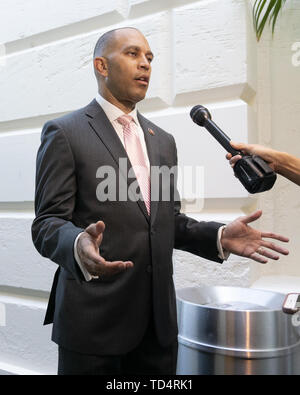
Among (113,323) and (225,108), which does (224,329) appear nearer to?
(113,323)

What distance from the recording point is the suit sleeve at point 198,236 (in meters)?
1.15

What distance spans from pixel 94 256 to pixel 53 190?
29 centimetres

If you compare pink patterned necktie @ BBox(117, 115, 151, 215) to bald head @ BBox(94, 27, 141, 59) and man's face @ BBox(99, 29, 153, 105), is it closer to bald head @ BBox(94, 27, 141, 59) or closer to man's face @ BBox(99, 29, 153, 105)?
man's face @ BBox(99, 29, 153, 105)

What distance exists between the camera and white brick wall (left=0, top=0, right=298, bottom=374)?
5.26ft

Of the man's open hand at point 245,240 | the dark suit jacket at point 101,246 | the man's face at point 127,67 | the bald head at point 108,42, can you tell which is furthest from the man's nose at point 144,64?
the man's open hand at point 245,240

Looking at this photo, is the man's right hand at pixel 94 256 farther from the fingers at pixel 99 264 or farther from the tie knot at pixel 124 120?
the tie knot at pixel 124 120

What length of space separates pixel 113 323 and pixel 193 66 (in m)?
1.17

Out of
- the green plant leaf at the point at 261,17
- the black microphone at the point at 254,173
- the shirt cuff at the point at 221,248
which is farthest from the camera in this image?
the green plant leaf at the point at 261,17

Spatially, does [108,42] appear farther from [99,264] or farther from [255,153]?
[99,264]

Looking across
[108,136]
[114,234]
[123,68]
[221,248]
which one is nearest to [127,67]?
[123,68]

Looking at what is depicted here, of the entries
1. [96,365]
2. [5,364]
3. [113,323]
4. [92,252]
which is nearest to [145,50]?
[92,252]

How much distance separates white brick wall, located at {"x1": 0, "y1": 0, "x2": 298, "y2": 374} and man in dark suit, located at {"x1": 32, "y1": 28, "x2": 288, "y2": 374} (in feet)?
1.86

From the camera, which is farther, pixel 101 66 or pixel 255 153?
pixel 101 66

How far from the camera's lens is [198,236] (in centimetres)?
117
